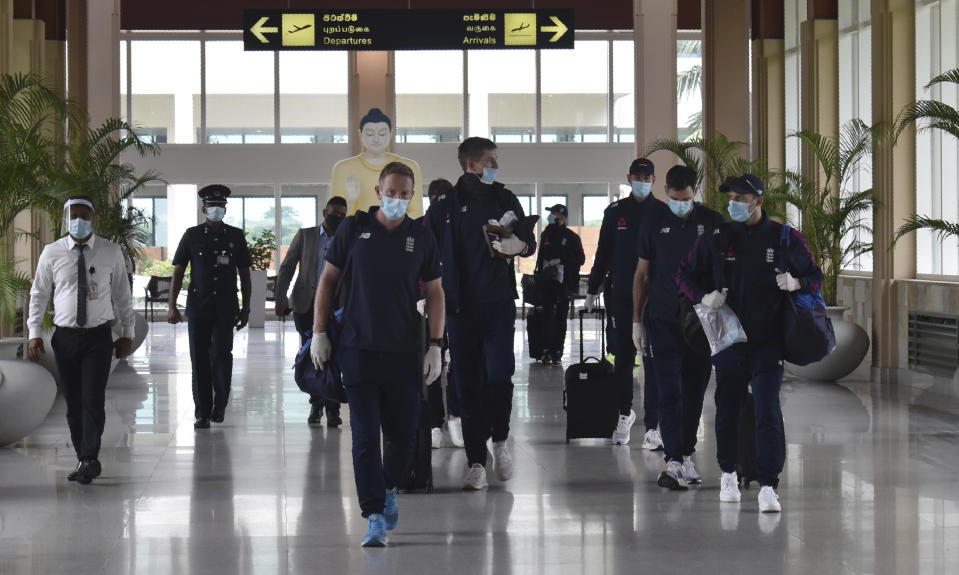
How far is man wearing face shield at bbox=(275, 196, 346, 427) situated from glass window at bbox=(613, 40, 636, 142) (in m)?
19.9

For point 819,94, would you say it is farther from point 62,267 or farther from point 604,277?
point 62,267

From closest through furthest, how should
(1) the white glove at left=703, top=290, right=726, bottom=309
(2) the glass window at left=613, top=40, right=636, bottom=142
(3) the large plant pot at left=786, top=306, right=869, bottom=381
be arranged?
(1) the white glove at left=703, top=290, right=726, bottom=309 < (3) the large plant pot at left=786, top=306, right=869, bottom=381 < (2) the glass window at left=613, top=40, right=636, bottom=142

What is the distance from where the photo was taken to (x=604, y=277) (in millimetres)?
9273

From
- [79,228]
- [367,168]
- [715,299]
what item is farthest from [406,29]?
[715,299]

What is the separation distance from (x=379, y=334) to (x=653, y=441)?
3.63 metres

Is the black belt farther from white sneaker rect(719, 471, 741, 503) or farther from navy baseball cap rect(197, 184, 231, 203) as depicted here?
white sneaker rect(719, 471, 741, 503)

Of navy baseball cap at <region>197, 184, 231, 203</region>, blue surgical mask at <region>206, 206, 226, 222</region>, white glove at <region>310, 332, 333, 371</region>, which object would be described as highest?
navy baseball cap at <region>197, 184, 231, 203</region>

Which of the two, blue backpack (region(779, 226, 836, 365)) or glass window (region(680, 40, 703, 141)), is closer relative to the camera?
blue backpack (region(779, 226, 836, 365))

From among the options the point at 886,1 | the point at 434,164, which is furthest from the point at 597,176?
the point at 886,1

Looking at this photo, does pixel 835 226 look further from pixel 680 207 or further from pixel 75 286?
pixel 75 286

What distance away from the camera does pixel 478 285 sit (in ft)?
24.2

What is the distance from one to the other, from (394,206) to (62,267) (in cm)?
285

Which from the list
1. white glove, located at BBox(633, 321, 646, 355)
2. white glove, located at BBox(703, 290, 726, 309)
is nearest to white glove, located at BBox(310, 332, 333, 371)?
white glove, located at BBox(703, 290, 726, 309)

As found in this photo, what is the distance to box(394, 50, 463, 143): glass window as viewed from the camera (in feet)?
97.2
